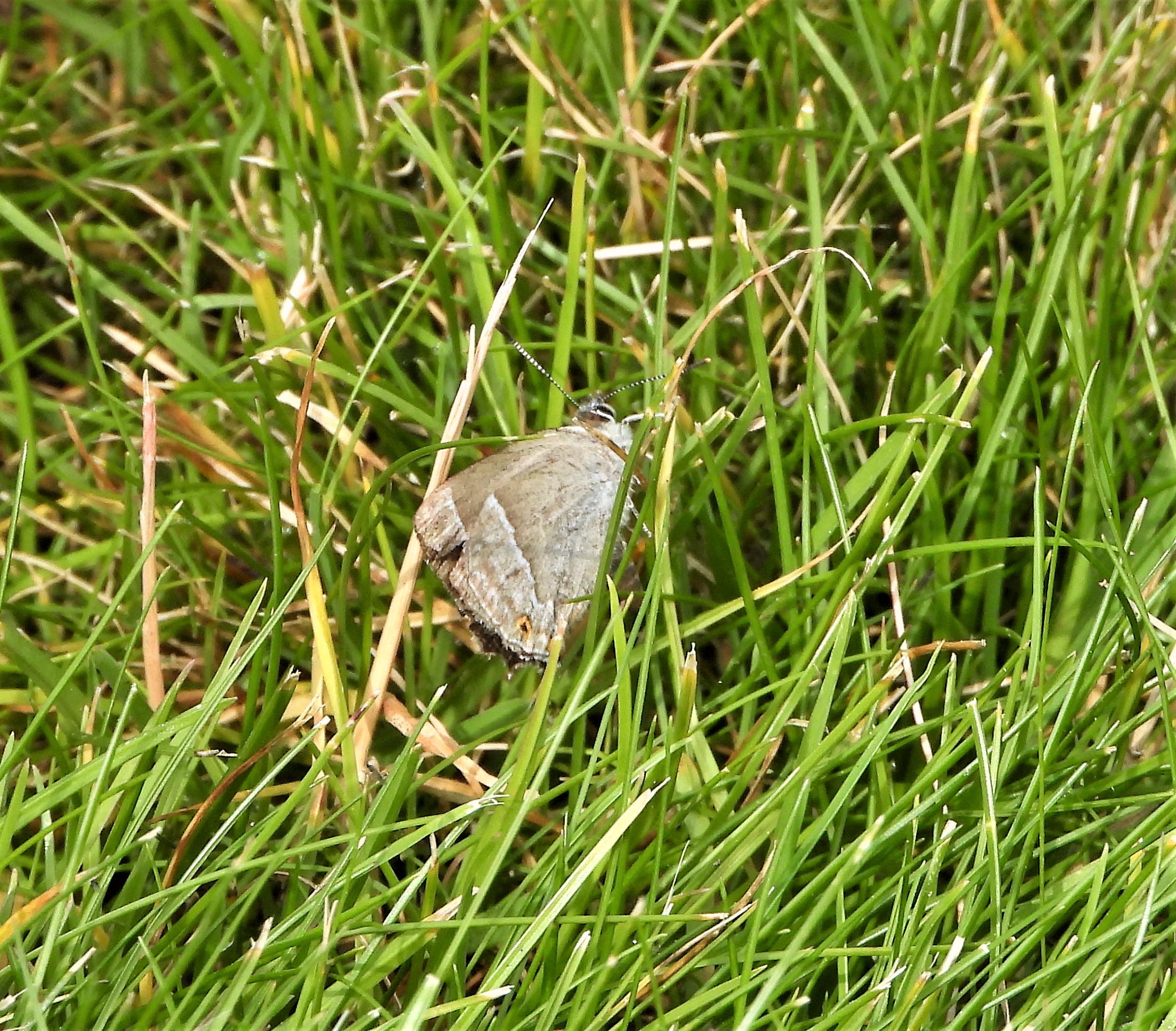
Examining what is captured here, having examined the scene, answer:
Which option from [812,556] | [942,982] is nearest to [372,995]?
[942,982]

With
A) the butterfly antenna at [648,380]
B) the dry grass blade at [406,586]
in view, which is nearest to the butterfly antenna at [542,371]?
the butterfly antenna at [648,380]

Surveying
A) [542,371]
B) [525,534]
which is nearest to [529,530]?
[525,534]

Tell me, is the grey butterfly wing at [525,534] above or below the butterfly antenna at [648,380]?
below

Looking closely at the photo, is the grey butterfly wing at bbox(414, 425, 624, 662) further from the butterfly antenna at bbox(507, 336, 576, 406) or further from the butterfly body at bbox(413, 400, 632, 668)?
the butterfly antenna at bbox(507, 336, 576, 406)

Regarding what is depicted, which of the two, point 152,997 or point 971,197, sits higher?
point 971,197

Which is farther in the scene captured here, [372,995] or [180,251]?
[180,251]

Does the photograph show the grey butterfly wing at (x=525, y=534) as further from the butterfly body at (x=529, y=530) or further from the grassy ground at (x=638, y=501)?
the grassy ground at (x=638, y=501)

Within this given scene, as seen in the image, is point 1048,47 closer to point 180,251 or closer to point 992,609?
point 992,609
